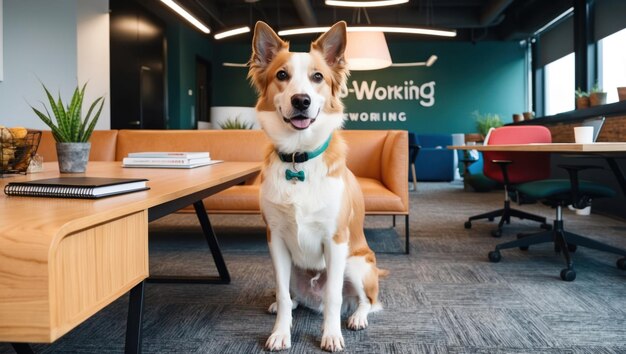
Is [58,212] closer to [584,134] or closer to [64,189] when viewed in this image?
[64,189]

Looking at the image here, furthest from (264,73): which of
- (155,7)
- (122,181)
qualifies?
(155,7)

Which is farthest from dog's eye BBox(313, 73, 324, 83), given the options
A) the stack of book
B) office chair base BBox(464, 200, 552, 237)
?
office chair base BBox(464, 200, 552, 237)

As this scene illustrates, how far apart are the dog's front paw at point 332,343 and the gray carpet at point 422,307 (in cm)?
6

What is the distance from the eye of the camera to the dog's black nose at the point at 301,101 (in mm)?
1476

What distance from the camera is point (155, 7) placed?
7.90 metres

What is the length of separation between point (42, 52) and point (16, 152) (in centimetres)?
382

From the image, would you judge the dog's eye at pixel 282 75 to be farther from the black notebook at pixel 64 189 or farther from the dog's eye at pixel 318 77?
the black notebook at pixel 64 189

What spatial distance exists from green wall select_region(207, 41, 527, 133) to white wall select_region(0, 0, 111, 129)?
19.2ft

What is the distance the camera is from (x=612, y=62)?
20.1 feet

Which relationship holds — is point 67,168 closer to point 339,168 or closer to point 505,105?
point 339,168

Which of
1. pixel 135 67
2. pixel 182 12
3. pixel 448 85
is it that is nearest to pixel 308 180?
pixel 182 12

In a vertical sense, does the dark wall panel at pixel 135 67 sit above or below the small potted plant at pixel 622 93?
above

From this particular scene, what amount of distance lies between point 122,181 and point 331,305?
0.86m

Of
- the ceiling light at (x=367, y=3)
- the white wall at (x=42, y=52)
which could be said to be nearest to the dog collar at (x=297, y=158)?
the white wall at (x=42, y=52)
